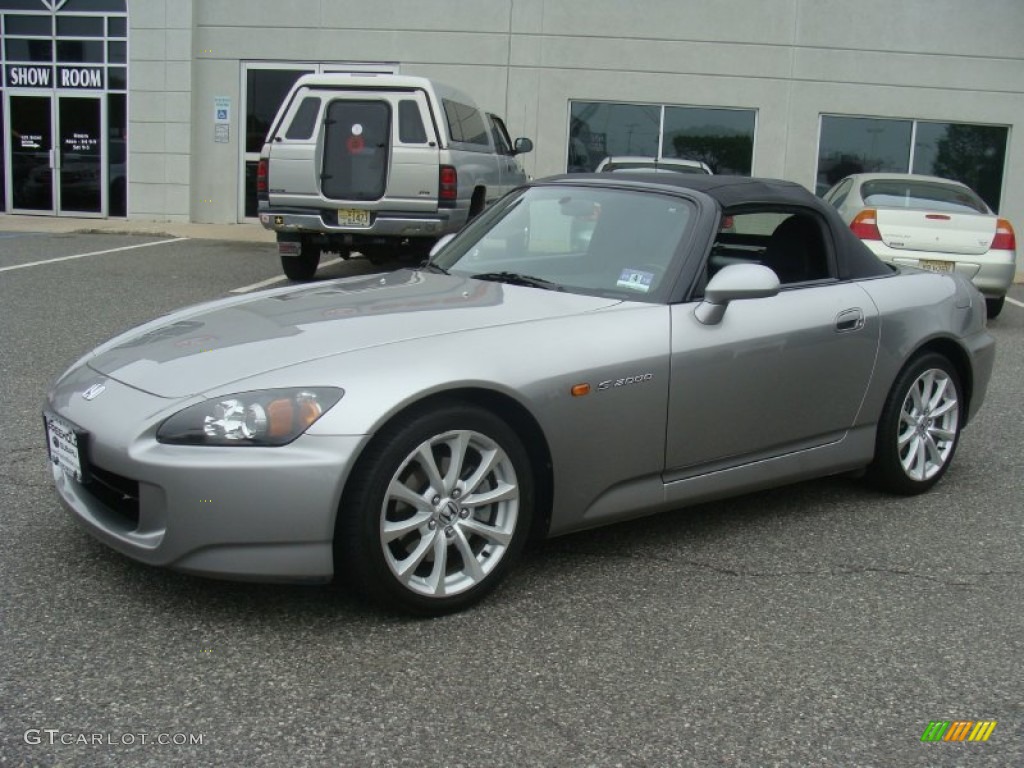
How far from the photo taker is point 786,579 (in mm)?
3865

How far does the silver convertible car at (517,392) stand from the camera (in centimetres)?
316

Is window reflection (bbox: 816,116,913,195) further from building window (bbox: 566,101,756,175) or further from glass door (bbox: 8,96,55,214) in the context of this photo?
glass door (bbox: 8,96,55,214)

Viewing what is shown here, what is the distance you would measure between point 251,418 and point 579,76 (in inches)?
625

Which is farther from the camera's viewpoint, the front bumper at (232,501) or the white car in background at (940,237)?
the white car in background at (940,237)

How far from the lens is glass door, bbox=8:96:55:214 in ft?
63.2

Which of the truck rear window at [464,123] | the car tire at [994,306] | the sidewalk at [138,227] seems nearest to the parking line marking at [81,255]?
the sidewalk at [138,227]

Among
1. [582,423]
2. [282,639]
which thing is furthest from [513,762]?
[582,423]

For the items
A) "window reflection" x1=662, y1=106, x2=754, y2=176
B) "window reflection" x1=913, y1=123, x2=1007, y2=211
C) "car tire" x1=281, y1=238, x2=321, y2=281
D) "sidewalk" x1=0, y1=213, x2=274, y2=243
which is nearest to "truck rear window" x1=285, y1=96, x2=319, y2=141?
"car tire" x1=281, y1=238, x2=321, y2=281

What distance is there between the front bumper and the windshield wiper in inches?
51.5

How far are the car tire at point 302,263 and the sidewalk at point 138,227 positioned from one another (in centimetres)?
546

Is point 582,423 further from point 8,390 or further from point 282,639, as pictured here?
point 8,390

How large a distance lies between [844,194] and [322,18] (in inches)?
414

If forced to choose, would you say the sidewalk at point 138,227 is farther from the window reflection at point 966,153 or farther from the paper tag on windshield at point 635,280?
the paper tag on windshield at point 635,280

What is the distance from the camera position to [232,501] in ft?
10.1
